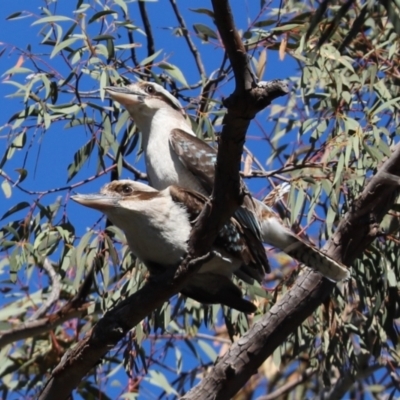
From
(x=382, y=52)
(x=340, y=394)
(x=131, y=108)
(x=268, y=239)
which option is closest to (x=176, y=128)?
(x=131, y=108)

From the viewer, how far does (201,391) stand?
13.4 ft

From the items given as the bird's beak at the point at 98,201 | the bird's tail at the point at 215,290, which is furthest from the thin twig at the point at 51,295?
the bird's beak at the point at 98,201

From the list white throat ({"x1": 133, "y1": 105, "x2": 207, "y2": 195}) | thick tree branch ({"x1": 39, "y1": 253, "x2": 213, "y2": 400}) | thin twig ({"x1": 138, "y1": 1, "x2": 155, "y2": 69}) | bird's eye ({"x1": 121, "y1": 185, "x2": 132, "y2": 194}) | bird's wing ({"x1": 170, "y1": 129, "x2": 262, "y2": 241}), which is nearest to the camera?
thick tree branch ({"x1": 39, "y1": 253, "x2": 213, "y2": 400})

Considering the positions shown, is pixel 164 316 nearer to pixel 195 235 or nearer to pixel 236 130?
pixel 195 235

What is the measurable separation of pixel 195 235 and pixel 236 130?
497mm

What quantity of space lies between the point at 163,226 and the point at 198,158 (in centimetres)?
58

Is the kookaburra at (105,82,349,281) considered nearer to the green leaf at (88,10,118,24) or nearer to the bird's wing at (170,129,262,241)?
the bird's wing at (170,129,262,241)

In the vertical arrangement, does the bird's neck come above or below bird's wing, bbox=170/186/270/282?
above

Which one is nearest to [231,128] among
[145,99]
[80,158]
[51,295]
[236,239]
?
[236,239]

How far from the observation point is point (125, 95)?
4.55 metres

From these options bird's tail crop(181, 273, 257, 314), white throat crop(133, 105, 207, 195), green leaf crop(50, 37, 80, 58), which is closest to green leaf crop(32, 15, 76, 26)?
green leaf crop(50, 37, 80, 58)

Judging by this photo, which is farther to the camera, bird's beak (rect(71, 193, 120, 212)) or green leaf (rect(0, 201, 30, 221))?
green leaf (rect(0, 201, 30, 221))

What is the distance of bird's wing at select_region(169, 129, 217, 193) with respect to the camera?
4.21 metres

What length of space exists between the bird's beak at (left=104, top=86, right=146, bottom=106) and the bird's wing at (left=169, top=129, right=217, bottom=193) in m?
0.35
